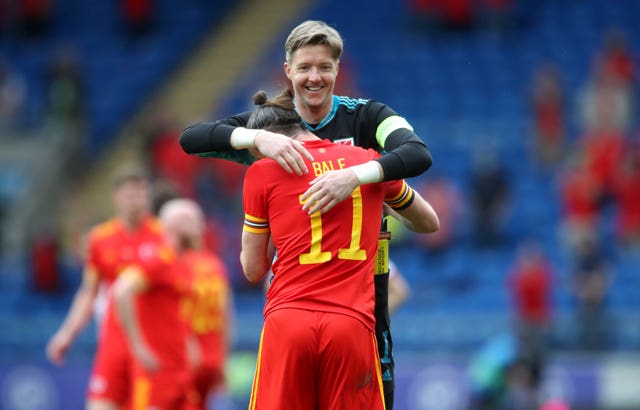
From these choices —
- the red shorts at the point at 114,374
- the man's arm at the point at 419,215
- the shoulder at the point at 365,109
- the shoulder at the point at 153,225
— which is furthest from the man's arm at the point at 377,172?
the shoulder at the point at 153,225

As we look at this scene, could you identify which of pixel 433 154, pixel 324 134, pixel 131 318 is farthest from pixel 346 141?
pixel 433 154

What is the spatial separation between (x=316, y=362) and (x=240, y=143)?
1013 millimetres

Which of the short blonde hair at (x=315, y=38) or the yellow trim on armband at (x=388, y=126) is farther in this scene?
the yellow trim on armband at (x=388, y=126)

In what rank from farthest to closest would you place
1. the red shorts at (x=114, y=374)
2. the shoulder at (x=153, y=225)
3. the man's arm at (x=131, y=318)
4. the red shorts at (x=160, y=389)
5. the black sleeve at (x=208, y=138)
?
the shoulder at (x=153, y=225) < the red shorts at (x=114, y=374) < the red shorts at (x=160, y=389) < the man's arm at (x=131, y=318) < the black sleeve at (x=208, y=138)

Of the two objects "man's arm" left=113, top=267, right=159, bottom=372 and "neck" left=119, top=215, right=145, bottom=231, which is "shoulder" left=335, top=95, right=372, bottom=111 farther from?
"neck" left=119, top=215, right=145, bottom=231

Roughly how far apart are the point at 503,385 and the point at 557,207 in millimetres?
8211

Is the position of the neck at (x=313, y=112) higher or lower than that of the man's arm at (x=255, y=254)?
higher

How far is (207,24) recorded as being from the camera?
2275cm

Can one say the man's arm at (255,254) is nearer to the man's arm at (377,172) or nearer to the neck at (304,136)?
the man's arm at (377,172)

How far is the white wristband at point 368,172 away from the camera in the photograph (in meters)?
4.85

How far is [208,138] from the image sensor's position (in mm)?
5219

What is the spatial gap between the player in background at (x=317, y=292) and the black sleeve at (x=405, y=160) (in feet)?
0.42

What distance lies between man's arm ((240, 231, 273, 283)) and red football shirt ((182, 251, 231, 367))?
4169 millimetres

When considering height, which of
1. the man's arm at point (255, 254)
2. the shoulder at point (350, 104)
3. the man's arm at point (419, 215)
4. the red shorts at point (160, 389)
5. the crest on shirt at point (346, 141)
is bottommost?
the red shorts at point (160, 389)
